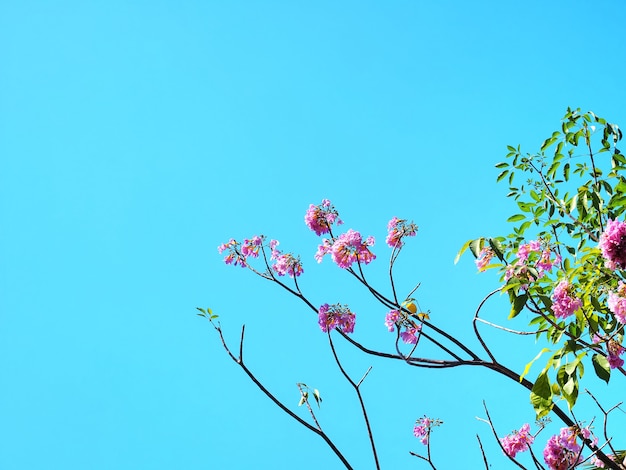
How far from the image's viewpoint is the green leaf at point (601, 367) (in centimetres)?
240

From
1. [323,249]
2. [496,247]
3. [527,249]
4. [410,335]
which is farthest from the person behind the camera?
[323,249]

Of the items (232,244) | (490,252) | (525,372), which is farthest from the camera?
(232,244)

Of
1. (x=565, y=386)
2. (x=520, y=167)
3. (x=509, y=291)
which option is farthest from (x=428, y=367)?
(x=520, y=167)

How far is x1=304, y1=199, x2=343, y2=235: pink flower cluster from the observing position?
4.58 metres

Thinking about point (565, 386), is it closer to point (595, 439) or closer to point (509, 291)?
point (509, 291)

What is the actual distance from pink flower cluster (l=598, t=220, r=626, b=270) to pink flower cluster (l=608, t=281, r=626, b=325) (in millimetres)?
167

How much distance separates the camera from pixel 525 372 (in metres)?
2.60

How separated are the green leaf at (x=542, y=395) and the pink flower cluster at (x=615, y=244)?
0.58 meters

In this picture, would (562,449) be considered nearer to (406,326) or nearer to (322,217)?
(406,326)

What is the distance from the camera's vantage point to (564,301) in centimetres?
273

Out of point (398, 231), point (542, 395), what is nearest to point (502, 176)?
point (398, 231)

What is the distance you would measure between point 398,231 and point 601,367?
1995 millimetres

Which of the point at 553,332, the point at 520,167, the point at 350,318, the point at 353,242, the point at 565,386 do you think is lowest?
the point at 565,386

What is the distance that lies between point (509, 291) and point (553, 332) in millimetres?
326
